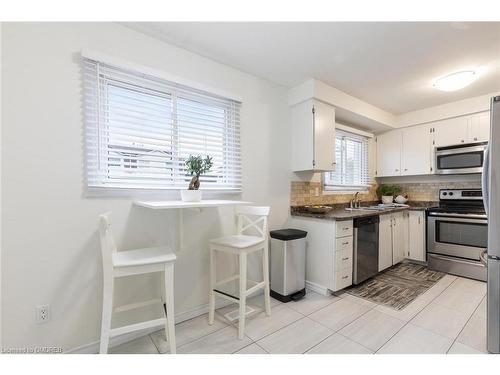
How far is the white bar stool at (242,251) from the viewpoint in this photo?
181 centimetres

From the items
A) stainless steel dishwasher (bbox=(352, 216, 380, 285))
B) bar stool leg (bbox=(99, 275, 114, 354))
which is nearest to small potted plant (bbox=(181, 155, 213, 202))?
bar stool leg (bbox=(99, 275, 114, 354))

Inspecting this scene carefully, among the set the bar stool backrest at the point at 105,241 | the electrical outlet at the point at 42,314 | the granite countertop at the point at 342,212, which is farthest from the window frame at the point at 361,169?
the electrical outlet at the point at 42,314

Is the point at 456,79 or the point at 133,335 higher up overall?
the point at 456,79

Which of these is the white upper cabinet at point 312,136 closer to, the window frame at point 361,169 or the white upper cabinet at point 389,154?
the window frame at point 361,169

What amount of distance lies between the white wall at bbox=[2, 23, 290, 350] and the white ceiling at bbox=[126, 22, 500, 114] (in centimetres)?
48

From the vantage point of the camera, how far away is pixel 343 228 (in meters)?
2.51

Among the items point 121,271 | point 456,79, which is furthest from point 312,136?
point 121,271

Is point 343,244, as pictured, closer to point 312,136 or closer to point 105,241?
point 312,136

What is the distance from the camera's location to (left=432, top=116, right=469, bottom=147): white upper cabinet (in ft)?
11.0

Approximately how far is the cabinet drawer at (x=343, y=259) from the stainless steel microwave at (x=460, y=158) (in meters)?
2.26

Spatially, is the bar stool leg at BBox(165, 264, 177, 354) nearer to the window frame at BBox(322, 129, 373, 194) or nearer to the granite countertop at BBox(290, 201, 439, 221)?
the granite countertop at BBox(290, 201, 439, 221)

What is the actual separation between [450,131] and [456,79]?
1.38 metres

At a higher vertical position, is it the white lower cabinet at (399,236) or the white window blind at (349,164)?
the white window blind at (349,164)

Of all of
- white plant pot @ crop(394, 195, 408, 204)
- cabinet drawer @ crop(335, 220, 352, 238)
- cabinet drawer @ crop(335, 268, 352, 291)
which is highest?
white plant pot @ crop(394, 195, 408, 204)
